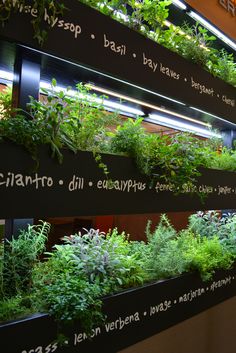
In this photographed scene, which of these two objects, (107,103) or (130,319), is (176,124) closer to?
(107,103)

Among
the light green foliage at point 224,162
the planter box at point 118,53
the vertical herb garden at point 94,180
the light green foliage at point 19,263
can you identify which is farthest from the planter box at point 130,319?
the planter box at point 118,53

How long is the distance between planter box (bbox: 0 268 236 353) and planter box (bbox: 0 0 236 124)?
1401mm

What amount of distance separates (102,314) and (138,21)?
1987mm

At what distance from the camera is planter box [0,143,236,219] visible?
1614mm

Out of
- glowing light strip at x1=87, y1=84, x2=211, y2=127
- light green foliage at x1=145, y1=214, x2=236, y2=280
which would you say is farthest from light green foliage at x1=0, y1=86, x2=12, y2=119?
light green foliage at x1=145, y1=214, x2=236, y2=280

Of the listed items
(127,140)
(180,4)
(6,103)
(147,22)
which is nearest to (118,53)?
(127,140)

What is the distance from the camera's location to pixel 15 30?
168 cm

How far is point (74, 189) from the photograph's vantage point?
Answer: 6.14 feet

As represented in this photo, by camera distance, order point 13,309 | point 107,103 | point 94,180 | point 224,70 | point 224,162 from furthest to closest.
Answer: point 224,70 → point 224,162 → point 107,103 → point 94,180 → point 13,309

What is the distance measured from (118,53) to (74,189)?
0.97m

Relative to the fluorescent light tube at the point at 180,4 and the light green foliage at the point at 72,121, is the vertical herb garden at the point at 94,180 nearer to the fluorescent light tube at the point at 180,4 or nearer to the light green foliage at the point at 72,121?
the light green foliage at the point at 72,121

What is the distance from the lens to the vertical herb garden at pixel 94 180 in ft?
5.58

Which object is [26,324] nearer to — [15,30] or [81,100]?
[81,100]

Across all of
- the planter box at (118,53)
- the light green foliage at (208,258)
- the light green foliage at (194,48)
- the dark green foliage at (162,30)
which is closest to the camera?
the planter box at (118,53)
